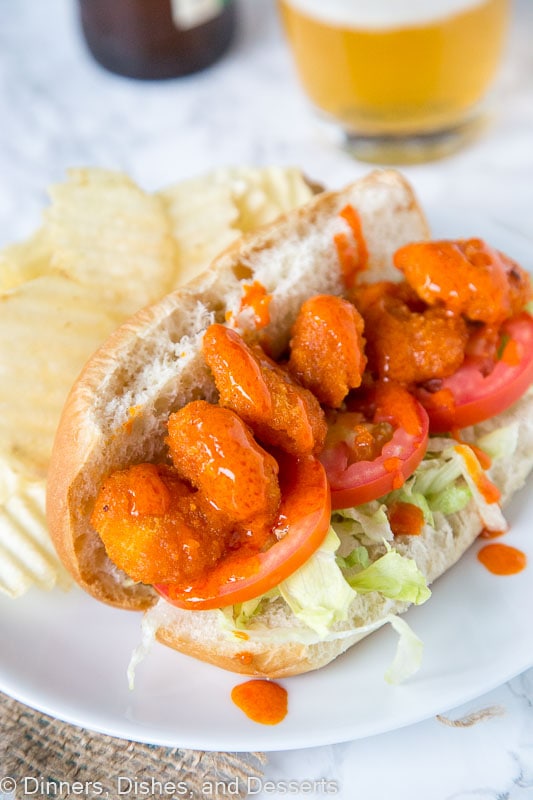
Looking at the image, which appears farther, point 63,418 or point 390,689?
point 63,418

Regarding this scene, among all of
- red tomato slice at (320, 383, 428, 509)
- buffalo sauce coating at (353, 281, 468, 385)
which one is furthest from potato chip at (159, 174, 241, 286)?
red tomato slice at (320, 383, 428, 509)

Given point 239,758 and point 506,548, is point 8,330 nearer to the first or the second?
point 239,758

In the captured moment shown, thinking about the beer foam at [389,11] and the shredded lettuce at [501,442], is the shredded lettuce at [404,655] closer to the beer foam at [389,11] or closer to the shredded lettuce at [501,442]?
the shredded lettuce at [501,442]

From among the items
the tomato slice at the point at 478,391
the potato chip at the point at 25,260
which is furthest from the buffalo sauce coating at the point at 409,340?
the potato chip at the point at 25,260

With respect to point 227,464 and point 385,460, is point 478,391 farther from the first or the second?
point 227,464

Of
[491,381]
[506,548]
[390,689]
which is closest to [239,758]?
[390,689]

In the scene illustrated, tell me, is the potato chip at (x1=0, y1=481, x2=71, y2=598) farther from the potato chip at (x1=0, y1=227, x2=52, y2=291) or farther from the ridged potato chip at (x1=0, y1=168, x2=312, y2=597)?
the potato chip at (x1=0, y1=227, x2=52, y2=291)
